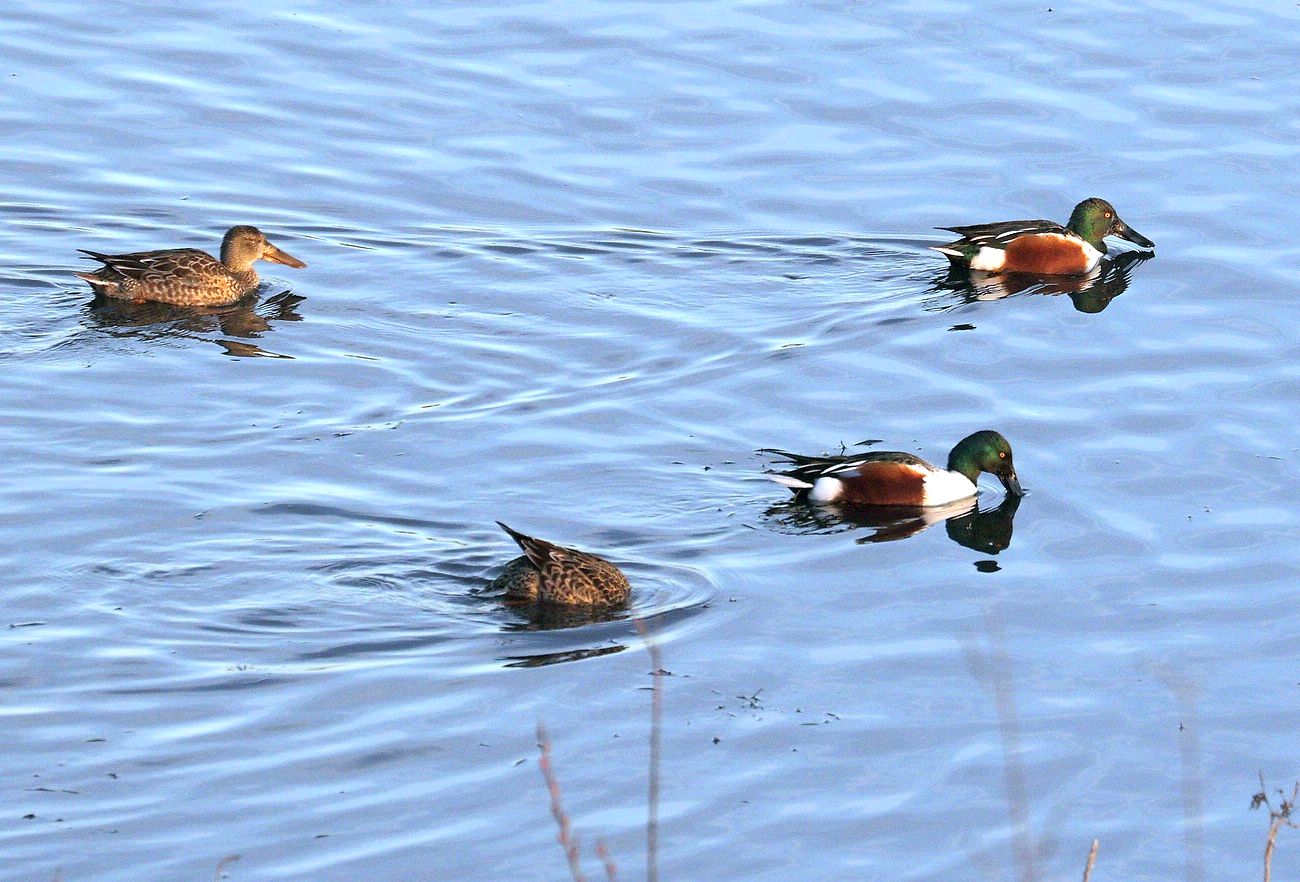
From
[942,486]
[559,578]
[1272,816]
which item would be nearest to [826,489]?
[942,486]

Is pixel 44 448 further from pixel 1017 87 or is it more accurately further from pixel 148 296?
pixel 1017 87

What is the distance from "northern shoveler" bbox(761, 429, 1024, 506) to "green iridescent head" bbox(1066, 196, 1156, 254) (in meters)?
4.64

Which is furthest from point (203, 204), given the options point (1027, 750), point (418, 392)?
point (1027, 750)

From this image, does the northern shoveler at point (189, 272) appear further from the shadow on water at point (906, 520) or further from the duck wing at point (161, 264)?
the shadow on water at point (906, 520)

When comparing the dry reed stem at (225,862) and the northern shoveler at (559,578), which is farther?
the northern shoveler at (559,578)

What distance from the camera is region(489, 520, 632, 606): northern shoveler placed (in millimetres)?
9664

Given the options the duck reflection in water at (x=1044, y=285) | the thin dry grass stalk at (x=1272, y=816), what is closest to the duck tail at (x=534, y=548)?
the thin dry grass stalk at (x=1272, y=816)

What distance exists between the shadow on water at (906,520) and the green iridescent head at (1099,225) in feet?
15.5

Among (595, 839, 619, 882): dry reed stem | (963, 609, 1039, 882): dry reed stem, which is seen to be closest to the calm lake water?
(963, 609, 1039, 882): dry reed stem

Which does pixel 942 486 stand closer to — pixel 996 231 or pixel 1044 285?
pixel 996 231

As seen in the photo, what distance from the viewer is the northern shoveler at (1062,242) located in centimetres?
1566

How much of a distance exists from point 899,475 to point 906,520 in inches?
10.0

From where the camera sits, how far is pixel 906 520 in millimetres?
11617

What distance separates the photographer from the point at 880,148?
679 inches
